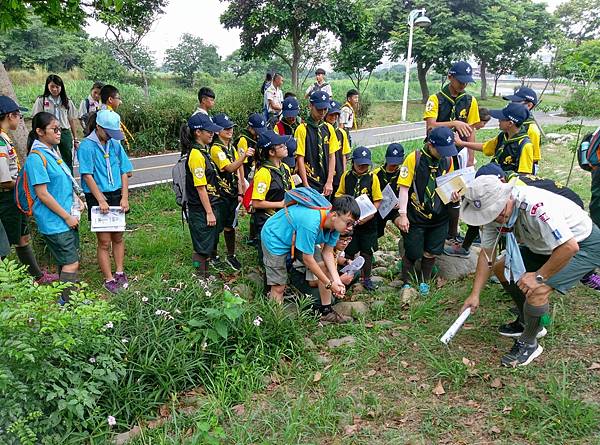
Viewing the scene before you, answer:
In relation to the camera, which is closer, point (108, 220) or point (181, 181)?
point (108, 220)

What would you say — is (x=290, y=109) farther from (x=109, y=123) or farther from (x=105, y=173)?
(x=105, y=173)

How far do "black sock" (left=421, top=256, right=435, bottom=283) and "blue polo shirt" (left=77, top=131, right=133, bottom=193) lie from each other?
10.5 ft

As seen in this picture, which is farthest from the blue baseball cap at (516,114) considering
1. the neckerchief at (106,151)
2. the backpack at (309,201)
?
the neckerchief at (106,151)

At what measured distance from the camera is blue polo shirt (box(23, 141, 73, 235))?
12.6 ft

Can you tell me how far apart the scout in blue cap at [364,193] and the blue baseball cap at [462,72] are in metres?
1.24

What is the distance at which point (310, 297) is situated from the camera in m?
4.22

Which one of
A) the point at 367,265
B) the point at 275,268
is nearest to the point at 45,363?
the point at 275,268

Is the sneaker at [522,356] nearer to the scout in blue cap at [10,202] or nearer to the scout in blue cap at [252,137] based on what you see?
the scout in blue cap at [252,137]

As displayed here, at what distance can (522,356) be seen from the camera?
346cm

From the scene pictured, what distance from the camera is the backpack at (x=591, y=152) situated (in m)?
4.54

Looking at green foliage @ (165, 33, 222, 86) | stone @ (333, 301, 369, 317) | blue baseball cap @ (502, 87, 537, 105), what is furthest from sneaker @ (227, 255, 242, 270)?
green foliage @ (165, 33, 222, 86)

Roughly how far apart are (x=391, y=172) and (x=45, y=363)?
3649 mm

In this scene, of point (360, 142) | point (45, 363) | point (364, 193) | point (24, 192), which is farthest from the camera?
point (360, 142)

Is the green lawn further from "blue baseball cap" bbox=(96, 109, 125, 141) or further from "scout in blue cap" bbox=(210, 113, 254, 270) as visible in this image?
"blue baseball cap" bbox=(96, 109, 125, 141)
